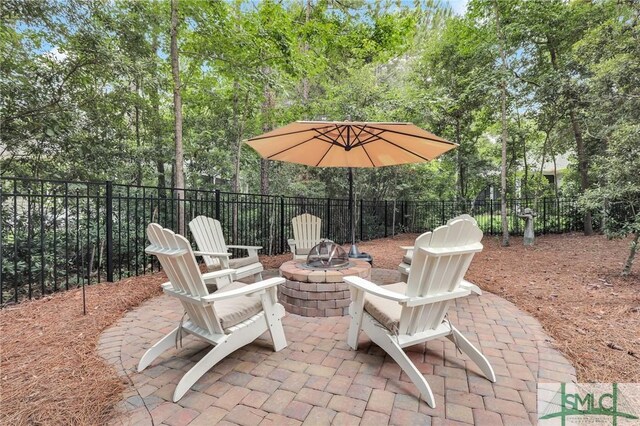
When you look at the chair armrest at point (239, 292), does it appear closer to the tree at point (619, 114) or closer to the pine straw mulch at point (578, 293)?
the pine straw mulch at point (578, 293)

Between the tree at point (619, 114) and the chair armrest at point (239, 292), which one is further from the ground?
the tree at point (619, 114)

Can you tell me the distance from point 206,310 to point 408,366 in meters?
1.26

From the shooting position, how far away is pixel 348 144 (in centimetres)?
Answer: 402

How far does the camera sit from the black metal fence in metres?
4.16

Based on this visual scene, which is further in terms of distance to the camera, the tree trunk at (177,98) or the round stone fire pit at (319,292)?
the tree trunk at (177,98)

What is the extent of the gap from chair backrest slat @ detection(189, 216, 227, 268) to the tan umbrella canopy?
1181 mm

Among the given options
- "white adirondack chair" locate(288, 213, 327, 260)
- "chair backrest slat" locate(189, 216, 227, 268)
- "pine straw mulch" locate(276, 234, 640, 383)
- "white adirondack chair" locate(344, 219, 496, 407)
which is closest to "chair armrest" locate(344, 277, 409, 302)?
"white adirondack chair" locate(344, 219, 496, 407)

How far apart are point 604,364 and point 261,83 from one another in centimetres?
562

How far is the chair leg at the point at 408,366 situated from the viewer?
164cm

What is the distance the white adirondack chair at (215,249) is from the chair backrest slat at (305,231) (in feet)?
3.66

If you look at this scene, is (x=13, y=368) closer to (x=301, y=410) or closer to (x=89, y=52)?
(x=301, y=410)

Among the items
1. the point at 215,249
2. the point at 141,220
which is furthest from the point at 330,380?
the point at 141,220

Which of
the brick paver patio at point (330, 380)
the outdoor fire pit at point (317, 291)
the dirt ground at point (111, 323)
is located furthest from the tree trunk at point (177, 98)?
the outdoor fire pit at point (317, 291)

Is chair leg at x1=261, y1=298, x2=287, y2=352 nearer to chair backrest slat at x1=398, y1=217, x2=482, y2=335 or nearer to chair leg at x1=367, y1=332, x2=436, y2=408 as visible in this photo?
chair leg at x1=367, y1=332, x2=436, y2=408
